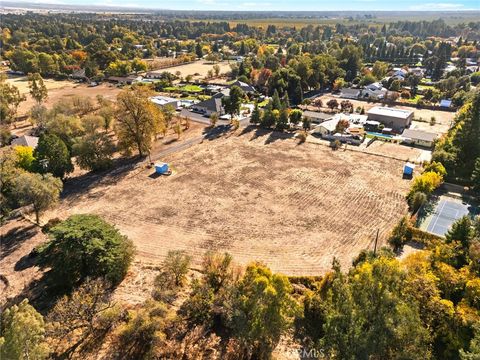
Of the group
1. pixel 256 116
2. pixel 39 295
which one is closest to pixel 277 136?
pixel 256 116

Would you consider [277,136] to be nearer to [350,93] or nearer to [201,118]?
[201,118]

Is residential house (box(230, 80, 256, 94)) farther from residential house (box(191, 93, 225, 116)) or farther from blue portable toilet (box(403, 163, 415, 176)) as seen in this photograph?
blue portable toilet (box(403, 163, 415, 176))

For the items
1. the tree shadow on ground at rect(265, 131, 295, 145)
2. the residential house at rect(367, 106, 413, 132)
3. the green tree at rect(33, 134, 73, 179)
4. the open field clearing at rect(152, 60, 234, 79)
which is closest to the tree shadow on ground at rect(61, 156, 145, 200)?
the green tree at rect(33, 134, 73, 179)

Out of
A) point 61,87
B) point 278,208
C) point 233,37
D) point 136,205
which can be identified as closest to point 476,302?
point 278,208

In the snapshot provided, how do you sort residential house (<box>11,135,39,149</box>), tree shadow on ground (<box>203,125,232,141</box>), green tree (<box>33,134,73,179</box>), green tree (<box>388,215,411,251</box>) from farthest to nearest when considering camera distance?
tree shadow on ground (<box>203,125,232,141</box>), residential house (<box>11,135,39,149</box>), green tree (<box>33,134,73,179</box>), green tree (<box>388,215,411,251</box>)

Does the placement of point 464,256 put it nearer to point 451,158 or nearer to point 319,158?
point 451,158

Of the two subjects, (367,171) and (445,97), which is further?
(445,97)
